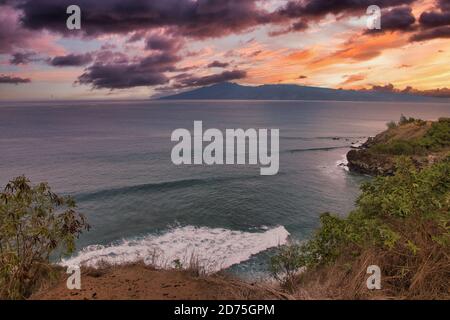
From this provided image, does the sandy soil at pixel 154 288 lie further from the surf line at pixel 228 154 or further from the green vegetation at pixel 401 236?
the surf line at pixel 228 154

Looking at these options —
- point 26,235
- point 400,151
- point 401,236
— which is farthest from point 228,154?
point 401,236

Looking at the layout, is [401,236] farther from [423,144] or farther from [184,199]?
[423,144]

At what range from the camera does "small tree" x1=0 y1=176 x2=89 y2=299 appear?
32.0 ft

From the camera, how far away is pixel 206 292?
27.9ft

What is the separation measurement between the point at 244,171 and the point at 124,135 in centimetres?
6431

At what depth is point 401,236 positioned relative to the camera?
33.1 ft

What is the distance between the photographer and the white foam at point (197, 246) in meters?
31.6

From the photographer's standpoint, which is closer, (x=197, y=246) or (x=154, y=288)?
(x=154, y=288)

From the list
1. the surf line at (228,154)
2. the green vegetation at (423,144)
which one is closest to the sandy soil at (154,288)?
the surf line at (228,154)

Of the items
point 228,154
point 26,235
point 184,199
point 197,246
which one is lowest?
point 197,246

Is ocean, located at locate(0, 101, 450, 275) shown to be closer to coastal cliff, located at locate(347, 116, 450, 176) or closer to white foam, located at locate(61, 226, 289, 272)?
white foam, located at locate(61, 226, 289, 272)

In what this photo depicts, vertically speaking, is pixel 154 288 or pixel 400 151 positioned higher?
pixel 400 151

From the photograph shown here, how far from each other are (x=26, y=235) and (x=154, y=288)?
563 cm
